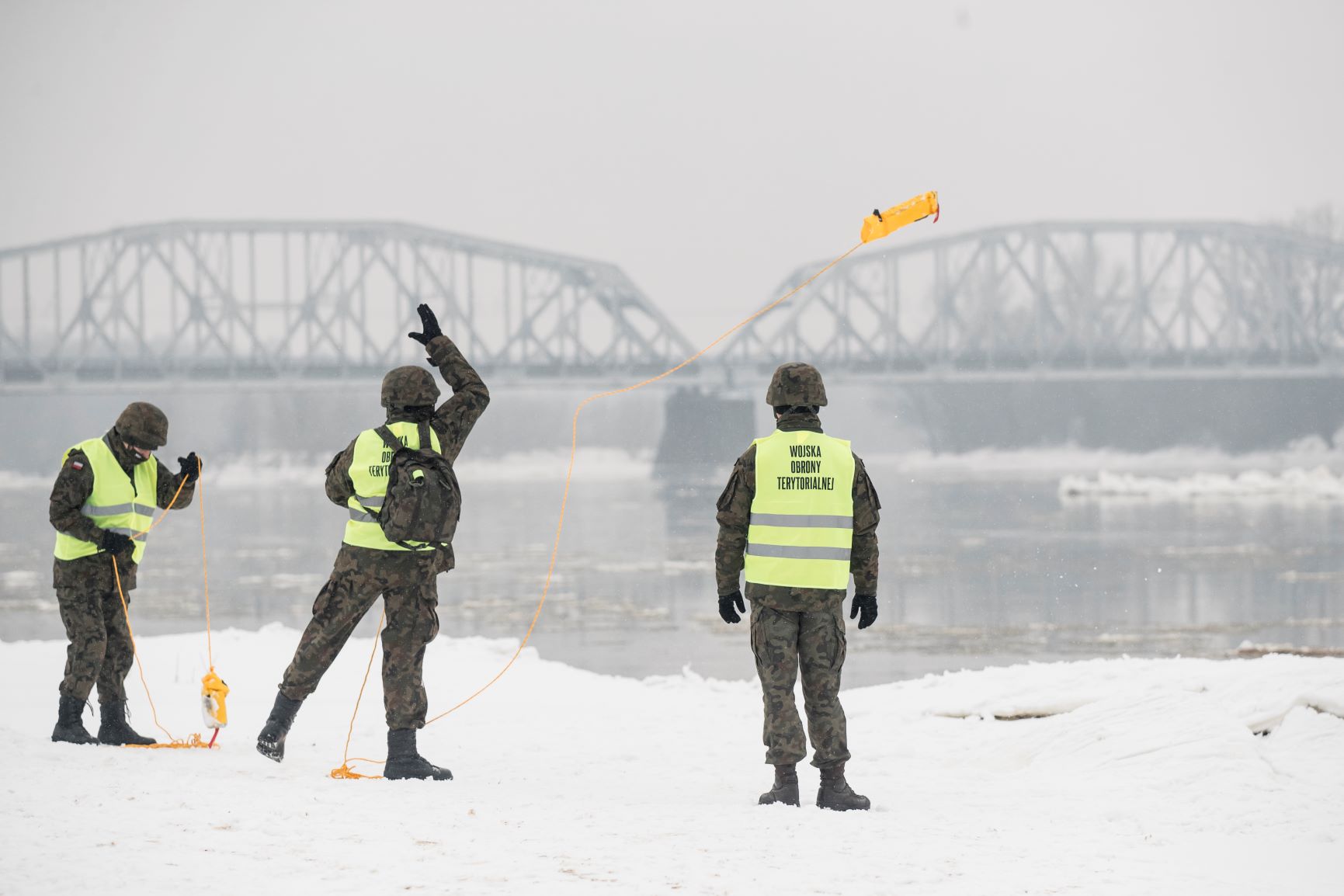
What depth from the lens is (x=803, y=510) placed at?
19.8 feet

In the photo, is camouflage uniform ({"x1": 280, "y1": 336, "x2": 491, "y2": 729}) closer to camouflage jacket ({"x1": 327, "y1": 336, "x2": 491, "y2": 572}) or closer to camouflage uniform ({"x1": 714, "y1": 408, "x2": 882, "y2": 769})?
camouflage jacket ({"x1": 327, "y1": 336, "x2": 491, "y2": 572})

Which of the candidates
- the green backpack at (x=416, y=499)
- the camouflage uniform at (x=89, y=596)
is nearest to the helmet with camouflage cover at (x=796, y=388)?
the green backpack at (x=416, y=499)

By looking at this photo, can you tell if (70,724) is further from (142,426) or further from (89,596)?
(142,426)

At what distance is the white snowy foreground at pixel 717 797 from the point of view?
14.9 feet

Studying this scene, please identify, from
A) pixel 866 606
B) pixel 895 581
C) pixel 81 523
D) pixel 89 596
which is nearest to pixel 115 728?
pixel 89 596

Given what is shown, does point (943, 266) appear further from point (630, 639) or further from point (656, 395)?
point (630, 639)

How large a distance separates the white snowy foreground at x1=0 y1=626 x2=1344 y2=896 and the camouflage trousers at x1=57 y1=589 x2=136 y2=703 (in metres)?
0.36

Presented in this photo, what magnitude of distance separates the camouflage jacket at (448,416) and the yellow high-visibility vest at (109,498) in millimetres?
1191

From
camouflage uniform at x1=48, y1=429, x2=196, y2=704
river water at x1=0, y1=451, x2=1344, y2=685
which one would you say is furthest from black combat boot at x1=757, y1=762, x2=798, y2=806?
river water at x1=0, y1=451, x2=1344, y2=685

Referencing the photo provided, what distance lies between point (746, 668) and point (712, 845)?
26.4 feet

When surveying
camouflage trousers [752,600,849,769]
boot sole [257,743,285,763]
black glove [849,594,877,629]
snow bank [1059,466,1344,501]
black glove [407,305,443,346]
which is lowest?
snow bank [1059,466,1344,501]

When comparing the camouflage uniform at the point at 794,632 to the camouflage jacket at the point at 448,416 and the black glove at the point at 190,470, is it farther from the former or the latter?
the black glove at the point at 190,470

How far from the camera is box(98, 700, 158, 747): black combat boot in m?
7.14

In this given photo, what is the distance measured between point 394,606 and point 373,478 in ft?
1.86
